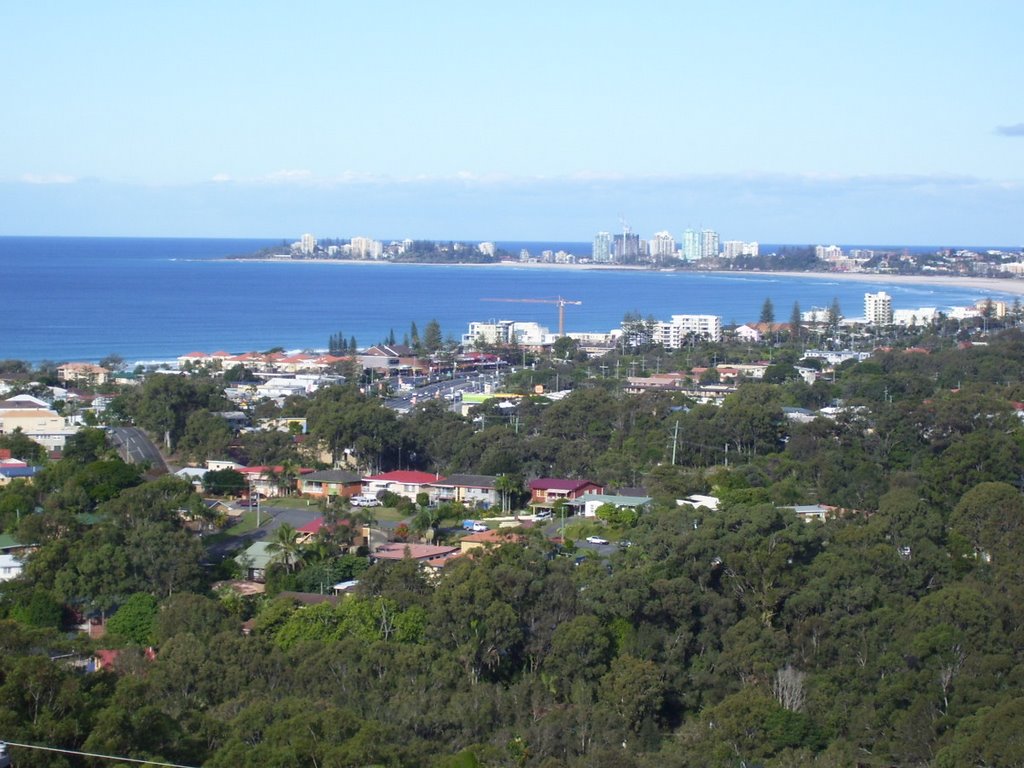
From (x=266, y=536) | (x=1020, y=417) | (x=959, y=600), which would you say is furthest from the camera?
(x=1020, y=417)

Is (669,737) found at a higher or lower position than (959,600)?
lower

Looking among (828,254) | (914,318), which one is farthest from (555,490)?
(828,254)

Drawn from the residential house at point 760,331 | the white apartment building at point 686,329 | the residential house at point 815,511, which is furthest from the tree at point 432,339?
the residential house at point 815,511

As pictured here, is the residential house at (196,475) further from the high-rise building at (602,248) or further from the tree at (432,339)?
the high-rise building at (602,248)

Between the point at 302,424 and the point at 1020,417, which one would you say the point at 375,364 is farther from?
the point at 1020,417

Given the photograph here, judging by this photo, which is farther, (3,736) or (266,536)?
(266,536)

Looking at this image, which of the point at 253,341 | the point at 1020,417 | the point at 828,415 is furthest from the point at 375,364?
the point at 1020,417
